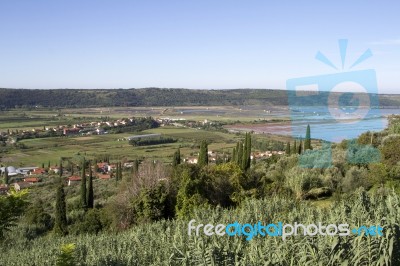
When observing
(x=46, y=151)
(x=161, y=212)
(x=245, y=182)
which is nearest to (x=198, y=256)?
(x=161, y=212)

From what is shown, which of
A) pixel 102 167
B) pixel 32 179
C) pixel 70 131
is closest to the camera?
pixel 32 179

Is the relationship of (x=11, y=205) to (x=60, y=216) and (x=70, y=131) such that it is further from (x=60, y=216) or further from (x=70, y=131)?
(x=70, y=131)

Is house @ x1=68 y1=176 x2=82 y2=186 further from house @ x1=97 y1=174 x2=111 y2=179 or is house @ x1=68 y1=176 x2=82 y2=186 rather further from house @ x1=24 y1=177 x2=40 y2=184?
house @ x1=24 y1=177 x2=40 y2=184

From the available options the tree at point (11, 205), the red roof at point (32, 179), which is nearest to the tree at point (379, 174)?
the tree at point (11, 205)

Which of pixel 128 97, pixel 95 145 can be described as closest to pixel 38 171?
pixel 95 145

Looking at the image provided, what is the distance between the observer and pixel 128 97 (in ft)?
560

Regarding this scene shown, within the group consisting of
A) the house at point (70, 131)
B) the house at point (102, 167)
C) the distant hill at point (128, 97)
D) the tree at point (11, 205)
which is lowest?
the house at point (102, 167)

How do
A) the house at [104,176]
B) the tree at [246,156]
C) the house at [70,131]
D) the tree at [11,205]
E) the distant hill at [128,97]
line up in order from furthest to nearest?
the distant hill at [128,97] → the house at [70,131] → the house at [104,176] → the tree at [246,156] → the tree at [11,205]

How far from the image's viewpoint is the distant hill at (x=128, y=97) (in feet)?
498

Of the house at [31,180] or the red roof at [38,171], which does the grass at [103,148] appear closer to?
the red roof at [38,171]

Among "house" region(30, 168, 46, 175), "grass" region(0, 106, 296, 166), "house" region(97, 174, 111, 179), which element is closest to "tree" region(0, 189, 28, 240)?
"house" region(97, 174, 111, 179)

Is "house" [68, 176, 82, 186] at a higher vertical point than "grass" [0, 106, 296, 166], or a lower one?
lower

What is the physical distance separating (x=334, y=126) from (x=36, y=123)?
9607 centimetres

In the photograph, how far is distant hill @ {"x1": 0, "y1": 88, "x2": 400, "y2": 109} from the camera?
498 ft
